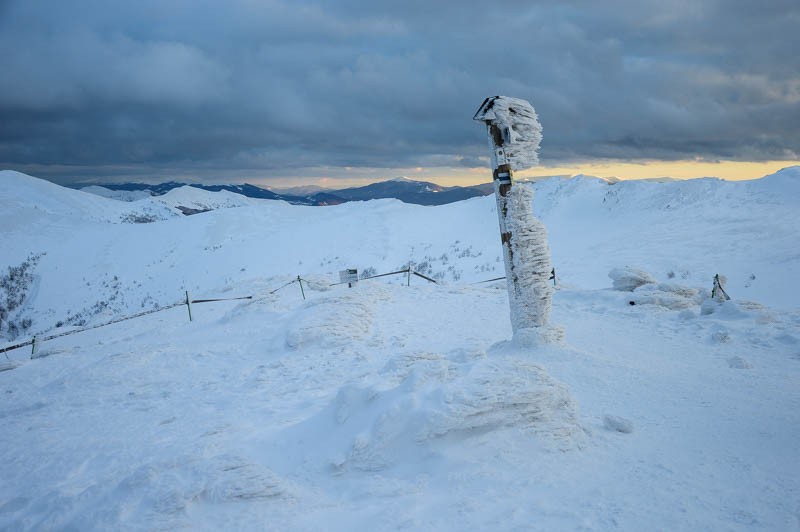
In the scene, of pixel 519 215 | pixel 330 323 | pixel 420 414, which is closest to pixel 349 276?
pixel 330 323

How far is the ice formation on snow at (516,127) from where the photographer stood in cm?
686

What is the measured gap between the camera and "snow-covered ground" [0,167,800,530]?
3371mm

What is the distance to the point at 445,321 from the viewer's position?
9.77 m

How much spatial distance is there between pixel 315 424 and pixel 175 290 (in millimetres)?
20318

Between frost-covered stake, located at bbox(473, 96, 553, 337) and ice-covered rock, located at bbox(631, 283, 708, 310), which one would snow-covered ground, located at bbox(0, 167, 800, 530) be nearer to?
ice-covered rock, located at bbox(631, 283, 708, 310)

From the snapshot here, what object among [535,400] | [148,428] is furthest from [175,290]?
[535,400]

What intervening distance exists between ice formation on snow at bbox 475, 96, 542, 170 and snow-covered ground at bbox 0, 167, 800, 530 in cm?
281

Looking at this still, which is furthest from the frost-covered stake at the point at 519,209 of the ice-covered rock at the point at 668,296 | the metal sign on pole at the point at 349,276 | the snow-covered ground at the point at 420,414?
the metal sign on pole at the point at 349,276

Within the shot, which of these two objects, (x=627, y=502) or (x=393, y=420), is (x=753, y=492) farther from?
(x=393, y=420)

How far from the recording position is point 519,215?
276 inches

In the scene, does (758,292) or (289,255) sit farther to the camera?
(289,255)

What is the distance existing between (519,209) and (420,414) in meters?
3.96

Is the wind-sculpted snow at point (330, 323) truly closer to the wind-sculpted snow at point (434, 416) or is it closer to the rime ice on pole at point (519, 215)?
the rime ice on pole at point (519, 215)

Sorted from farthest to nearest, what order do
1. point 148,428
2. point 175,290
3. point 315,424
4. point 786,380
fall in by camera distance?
point 175,290 < point 786,380 < point 148,428 < point 315,424
